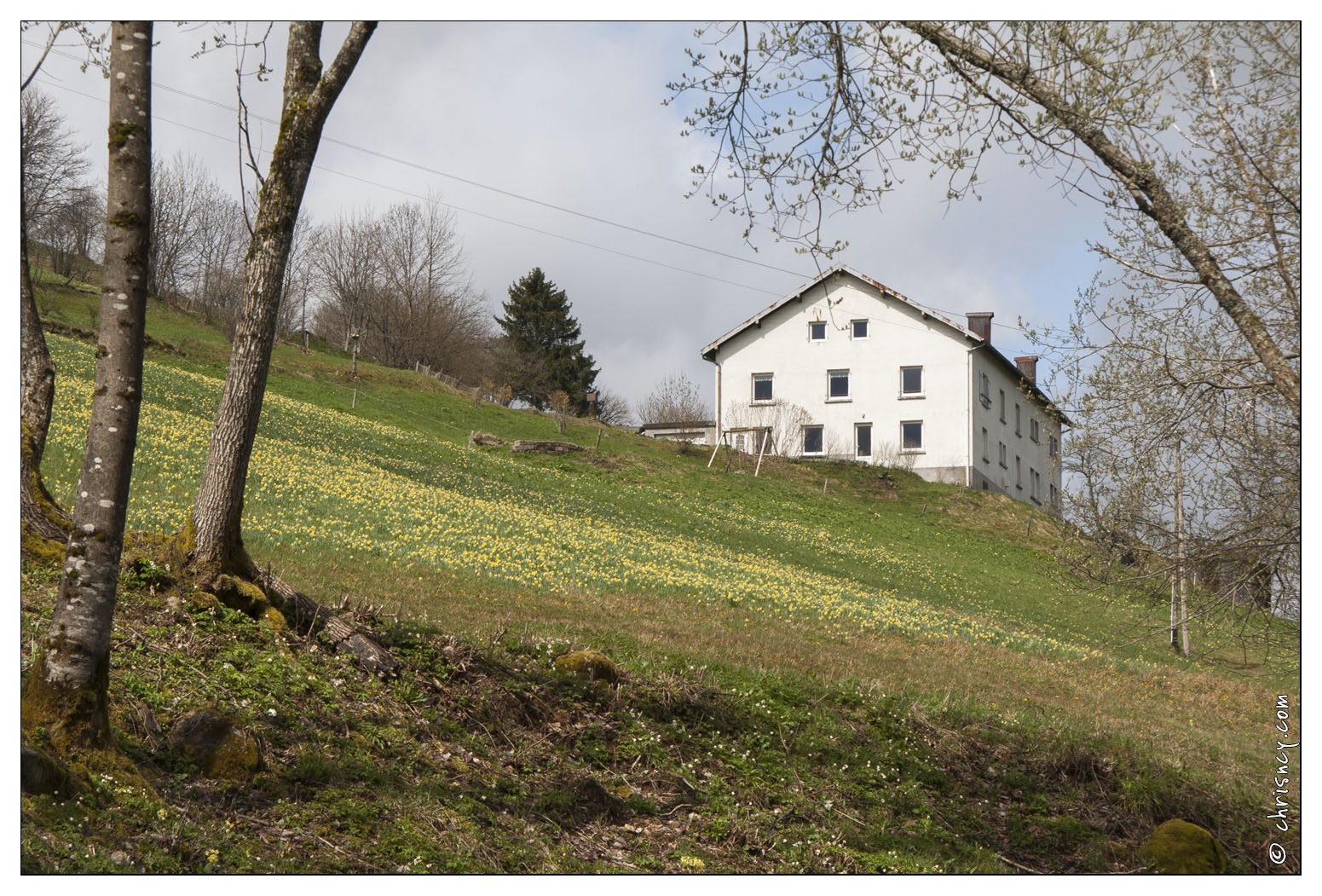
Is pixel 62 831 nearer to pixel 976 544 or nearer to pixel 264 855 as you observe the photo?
pixel 264 855

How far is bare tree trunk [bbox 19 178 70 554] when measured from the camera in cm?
773

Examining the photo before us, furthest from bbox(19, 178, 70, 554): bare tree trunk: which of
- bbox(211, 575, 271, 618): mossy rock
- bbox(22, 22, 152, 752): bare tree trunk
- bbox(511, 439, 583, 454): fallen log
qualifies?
bbox(511, 439, 583, 454): fallen log

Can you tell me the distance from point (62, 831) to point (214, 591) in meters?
3.49

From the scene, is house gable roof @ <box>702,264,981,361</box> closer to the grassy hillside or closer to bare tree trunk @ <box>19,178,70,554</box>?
the grassy hillside

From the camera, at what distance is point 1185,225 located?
710 cm

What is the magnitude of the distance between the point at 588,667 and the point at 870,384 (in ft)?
164

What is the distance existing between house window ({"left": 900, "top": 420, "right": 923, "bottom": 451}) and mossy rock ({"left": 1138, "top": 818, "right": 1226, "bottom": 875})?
4924cm

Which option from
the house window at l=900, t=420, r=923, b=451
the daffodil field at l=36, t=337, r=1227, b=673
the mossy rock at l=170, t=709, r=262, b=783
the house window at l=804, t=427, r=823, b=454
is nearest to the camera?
the mossy rock at l=170, t=709, r=262, b=783

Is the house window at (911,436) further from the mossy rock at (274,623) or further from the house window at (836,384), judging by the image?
the mossy rock at (274,623)

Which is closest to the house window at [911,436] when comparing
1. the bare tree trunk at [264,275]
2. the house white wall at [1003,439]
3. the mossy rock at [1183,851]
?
the house white wall at [1003,439]

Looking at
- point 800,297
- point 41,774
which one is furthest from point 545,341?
point 41,774
